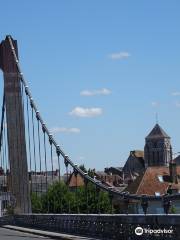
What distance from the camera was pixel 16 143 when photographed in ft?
109

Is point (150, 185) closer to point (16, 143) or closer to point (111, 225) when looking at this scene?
point (16, 143)

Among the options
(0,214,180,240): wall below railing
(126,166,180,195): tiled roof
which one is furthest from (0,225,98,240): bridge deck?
(126,166,180,195): tiled roof

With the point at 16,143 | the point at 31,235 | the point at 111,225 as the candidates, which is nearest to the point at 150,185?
the point at 16,143

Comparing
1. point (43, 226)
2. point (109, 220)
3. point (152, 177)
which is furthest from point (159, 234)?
point (152, 177)

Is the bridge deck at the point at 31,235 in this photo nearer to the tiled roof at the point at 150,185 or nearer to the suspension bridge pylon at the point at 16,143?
the suspension bridge pylon at the point at 16,143

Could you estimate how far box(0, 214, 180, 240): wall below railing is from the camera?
18922 millimetres

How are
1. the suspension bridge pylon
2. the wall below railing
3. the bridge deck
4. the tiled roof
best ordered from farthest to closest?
the tiled roof < the suspension bridge pylon < the bridge deck < the wall below railing

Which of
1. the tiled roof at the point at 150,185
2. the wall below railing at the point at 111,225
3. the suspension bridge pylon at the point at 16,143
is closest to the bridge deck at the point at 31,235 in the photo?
the wall below railing at the point at 111,225

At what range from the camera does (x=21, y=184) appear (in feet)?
109

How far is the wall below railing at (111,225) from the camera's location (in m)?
→ 18.9

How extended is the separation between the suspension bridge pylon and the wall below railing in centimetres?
179

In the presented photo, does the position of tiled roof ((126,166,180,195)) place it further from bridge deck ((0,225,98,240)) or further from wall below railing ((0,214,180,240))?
wall below railing ((0,214,180,240))

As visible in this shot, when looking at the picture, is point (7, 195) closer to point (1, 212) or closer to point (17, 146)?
point (17, 146)

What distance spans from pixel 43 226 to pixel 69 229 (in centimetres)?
355
